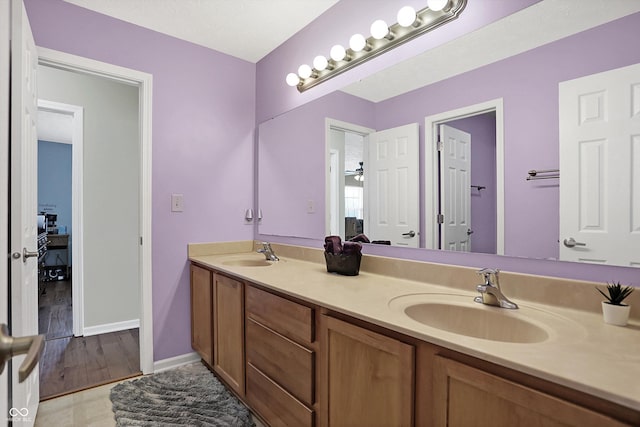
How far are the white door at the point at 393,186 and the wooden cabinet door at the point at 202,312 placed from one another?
1101mm

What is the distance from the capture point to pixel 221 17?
6.80ft

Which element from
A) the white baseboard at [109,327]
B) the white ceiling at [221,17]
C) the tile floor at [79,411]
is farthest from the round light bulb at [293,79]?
the white baseboard at [109,327]

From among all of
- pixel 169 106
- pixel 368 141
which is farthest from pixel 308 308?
pixel 169 106

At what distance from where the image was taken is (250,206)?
2711mm

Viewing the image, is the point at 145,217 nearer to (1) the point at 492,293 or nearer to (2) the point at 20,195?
(2) the point at 20,195

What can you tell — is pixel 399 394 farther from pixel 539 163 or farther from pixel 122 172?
pixel 122 172

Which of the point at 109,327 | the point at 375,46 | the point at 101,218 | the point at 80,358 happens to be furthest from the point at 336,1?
the point at 109,327

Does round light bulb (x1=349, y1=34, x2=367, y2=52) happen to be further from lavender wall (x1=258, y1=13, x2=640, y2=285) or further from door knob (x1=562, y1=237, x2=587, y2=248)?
door knob (x1=562, y1=237, x2=587, y2=248)

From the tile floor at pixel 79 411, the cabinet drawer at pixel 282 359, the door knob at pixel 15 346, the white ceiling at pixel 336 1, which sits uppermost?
the white ceiling at pixel 336 1

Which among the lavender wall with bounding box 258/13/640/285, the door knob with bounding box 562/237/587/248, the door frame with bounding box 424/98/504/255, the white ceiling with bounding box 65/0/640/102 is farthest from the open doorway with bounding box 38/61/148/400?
the door knob with bounding box 562/237/587/248

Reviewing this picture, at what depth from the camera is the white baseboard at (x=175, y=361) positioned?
224 cm

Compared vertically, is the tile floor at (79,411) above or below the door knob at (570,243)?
below

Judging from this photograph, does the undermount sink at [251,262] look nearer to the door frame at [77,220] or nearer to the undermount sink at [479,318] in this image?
the undermount sink at [479,318]

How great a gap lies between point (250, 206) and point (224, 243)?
37 centimetres
